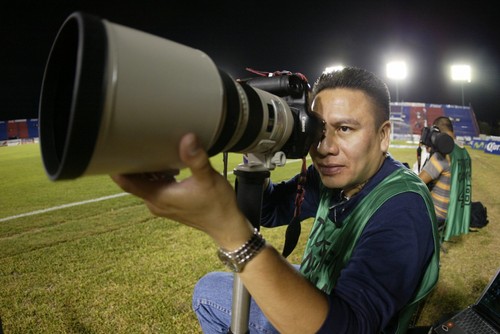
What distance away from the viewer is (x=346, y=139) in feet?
4.50

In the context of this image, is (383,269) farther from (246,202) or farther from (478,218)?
(478,218)

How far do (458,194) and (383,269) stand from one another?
3.65 m

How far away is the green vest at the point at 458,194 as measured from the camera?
154 inches

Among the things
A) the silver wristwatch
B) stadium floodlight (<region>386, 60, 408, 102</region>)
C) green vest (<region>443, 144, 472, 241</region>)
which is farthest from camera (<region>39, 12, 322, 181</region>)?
stadium floodlight (<region>386, 60, 408, 102</region>)

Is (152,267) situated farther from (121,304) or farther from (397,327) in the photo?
(397,327)

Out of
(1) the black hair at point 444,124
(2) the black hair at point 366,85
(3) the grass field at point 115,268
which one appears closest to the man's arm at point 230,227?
(2) the black hair at point 366,85

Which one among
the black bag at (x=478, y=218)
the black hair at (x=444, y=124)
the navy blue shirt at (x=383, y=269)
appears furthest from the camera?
the black bag at (x=478, y=218)

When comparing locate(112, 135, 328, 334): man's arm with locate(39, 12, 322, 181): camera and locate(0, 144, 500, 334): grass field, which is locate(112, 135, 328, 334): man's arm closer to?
locate(39, 12, 322, 181): camera

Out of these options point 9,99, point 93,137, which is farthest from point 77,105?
point 9,99

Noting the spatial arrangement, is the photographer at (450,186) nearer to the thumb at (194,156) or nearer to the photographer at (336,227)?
the photographer at (336,227)

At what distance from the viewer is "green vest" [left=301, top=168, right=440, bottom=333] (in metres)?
1.15

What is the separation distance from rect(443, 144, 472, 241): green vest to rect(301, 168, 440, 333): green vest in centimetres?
310

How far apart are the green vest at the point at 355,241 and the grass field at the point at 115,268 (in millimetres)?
1317

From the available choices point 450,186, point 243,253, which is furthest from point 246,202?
point 450,186
